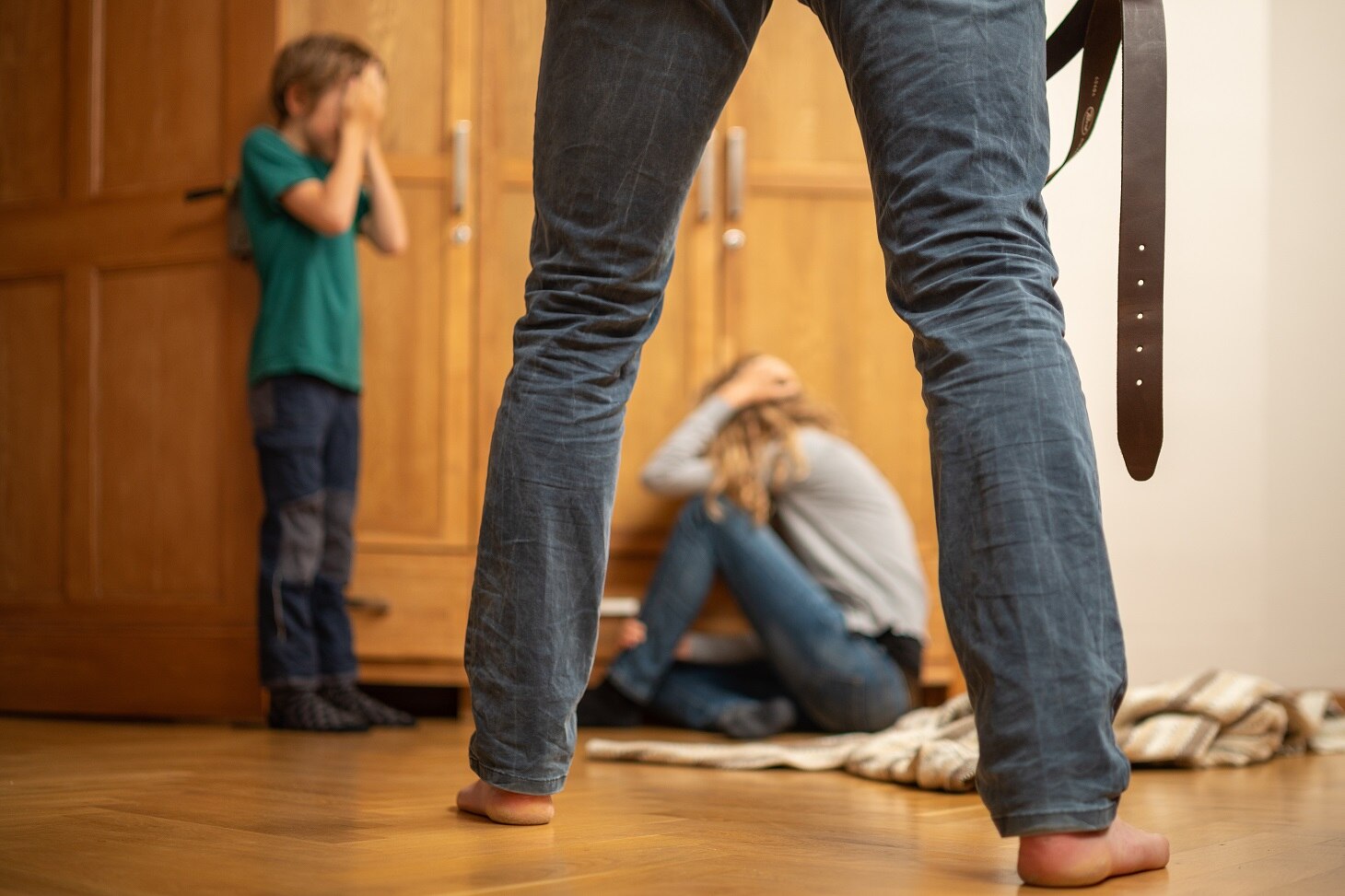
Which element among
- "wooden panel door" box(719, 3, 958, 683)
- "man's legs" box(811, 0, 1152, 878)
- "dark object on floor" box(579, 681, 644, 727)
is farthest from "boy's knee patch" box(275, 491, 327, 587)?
"man's legs" box(811, 0, 1152, 878)

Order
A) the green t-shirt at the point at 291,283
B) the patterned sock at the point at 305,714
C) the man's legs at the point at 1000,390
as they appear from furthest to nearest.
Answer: the green t-shirt at the point at 291,283, the patterned sock at the point at 305,714, the man's legs at the point at 1000,390

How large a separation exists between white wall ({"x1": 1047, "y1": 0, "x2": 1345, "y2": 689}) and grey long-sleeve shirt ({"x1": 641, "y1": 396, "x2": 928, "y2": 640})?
0.44 meters

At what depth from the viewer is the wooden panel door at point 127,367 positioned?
2.27m

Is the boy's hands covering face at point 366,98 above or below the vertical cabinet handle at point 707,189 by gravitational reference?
above

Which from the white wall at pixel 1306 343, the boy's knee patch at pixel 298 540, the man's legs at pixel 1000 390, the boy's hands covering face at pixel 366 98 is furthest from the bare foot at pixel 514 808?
the white wall at pixel 1306 343

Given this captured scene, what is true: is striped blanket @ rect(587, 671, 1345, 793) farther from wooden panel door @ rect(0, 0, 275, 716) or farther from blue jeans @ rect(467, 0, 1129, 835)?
wooden panel door @ rect(0, 0, 275, 716)

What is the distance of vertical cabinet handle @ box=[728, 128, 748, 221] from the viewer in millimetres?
2523

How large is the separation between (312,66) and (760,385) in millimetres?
953

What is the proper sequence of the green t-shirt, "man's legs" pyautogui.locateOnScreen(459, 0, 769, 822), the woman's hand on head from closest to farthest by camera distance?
"man's legs" pyautogui.locateOnScreen(459, 0, 769, 822), the green t-shirt, the woman's hand on head

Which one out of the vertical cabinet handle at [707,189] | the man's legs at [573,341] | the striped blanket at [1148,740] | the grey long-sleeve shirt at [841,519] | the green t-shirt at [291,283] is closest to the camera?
the man's legs at [573,341]

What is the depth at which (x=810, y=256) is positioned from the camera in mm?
2545

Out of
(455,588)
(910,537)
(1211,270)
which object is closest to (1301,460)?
(1211,270)

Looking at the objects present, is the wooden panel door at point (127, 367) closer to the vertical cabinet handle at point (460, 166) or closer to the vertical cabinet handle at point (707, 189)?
the vertical cabinet handle at point (460, 166)

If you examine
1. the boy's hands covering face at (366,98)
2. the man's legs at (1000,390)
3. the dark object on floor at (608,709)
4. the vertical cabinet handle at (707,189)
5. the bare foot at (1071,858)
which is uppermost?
the boy's hands covering face at (366,98)
